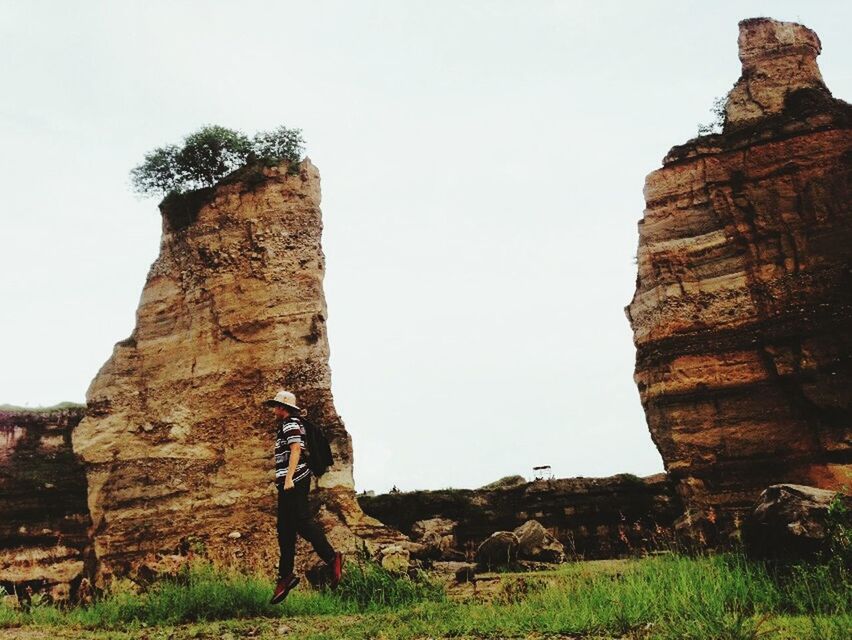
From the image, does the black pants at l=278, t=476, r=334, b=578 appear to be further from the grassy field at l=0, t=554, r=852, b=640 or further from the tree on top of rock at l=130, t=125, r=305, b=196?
the tree on top of rock at l=130, t=125, r=305, b=196

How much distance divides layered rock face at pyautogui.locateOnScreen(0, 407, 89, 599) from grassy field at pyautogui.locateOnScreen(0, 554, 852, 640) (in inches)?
240

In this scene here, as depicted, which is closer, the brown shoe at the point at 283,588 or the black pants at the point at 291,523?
the brown shoe at the point at 283,588

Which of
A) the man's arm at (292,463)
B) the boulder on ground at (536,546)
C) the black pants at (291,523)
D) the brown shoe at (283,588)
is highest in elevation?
the man's arm at (292,463)

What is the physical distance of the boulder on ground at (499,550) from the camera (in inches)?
457

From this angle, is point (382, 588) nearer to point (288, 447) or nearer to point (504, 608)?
point (504, 608)

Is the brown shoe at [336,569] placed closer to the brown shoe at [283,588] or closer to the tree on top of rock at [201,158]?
the brown shoe at [283,588]

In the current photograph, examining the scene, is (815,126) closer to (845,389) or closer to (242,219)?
(845,389)

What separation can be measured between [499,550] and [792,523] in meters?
5.63

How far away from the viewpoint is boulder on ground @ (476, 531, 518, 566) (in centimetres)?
1160

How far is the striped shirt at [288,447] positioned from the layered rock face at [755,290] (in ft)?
26.7

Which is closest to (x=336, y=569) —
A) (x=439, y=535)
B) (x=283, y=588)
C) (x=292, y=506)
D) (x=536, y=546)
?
(x=283, y=588)

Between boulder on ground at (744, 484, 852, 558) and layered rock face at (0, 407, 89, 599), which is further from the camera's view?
layered rock face at (0, 407, 89, 599)

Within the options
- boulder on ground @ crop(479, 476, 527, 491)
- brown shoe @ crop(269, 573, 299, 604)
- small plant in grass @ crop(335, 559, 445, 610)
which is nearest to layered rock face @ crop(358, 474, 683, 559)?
boulder on ground @ crop(479, 476, 527, 491)

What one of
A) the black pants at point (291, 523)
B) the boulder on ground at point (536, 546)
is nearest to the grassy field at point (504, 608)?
→ the black pants at point (291, 523)
